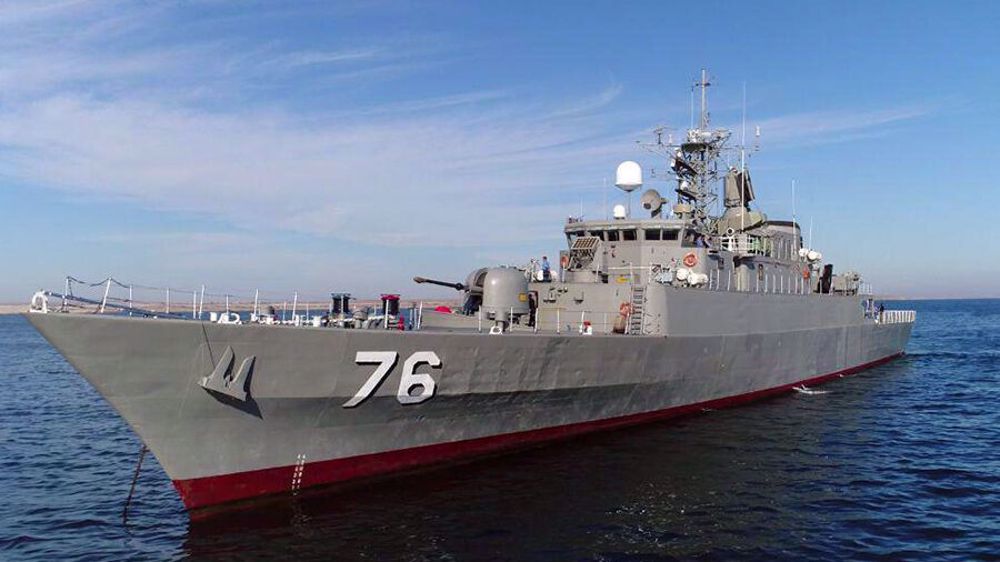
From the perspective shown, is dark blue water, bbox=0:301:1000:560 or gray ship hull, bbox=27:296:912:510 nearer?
dark blue water, bbox=0:301:1000:560

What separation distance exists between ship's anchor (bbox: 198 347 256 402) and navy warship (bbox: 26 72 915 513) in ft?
0.09

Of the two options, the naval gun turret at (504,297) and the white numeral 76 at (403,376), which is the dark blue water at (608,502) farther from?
the naval gun turret at (504,297)

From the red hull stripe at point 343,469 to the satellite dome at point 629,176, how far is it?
Result: 25.1 feet

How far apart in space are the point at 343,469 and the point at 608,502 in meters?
4.52

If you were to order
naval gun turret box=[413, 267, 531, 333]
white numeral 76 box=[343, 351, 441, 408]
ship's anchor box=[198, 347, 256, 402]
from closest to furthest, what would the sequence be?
ship's anchor box=[198, 347, 256, 402] < white numeral 76 box=[343, 351, 441, 408] < naval gun turret box=[413, 267, 531, 333]

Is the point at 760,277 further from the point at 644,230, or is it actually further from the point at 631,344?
the point at 631,344

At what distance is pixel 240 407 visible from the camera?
34.2ft

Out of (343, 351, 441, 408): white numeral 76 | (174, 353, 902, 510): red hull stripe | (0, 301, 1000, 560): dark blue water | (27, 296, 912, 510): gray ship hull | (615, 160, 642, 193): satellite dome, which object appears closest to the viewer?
(0, 301, 1000, 560): dark blue water

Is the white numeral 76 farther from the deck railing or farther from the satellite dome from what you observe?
the deck railing

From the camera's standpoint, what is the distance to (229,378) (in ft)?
33.4

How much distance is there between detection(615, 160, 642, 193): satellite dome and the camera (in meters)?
20.1

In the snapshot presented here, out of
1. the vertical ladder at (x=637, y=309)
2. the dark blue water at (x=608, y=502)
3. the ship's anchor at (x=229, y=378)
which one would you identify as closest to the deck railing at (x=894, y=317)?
the dark blue water at (x=608, y=502)

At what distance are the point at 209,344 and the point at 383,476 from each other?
13.0ft

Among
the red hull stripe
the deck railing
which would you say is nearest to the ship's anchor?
the red hull stripe
